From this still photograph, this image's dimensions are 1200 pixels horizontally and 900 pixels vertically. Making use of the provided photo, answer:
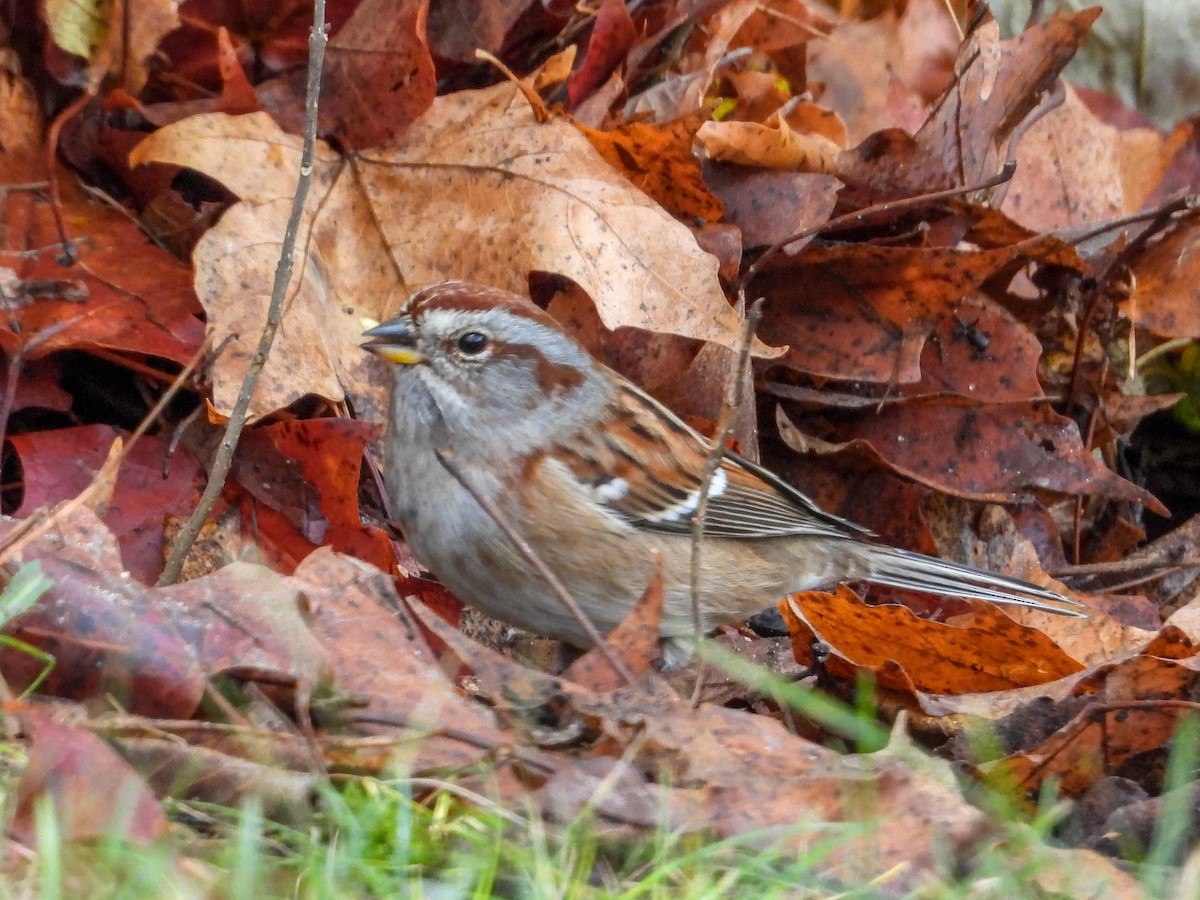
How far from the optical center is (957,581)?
3.30m

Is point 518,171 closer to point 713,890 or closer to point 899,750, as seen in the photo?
point 899,750

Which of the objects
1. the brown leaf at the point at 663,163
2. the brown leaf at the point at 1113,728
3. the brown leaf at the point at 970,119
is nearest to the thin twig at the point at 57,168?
the brown leaf at the point at 663,163

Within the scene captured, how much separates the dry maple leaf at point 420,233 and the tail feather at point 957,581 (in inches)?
26.1

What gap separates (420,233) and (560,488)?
697mm

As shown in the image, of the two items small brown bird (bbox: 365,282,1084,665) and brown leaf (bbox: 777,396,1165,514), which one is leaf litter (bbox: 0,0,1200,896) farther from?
small brown bird (bbox: 365,282,1084,665)

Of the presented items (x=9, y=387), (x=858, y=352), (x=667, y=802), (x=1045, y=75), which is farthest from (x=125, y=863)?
(x=1045, y=75)

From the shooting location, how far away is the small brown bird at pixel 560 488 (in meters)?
2.79

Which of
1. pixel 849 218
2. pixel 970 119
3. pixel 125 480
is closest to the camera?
pixel 125 480

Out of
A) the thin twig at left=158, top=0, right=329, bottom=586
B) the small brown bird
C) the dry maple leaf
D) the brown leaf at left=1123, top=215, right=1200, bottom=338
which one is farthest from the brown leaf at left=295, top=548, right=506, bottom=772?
the brown leaf at left=1123, top=215, right=1200, bottom=338

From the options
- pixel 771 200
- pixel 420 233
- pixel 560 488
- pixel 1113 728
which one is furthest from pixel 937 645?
pixel 420 233

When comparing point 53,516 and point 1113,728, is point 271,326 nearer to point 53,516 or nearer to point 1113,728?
point 53,516

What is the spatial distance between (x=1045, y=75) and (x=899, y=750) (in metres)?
2.31

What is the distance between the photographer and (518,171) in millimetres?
3223

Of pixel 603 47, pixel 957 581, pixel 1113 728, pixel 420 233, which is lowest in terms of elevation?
pixel 957 581
